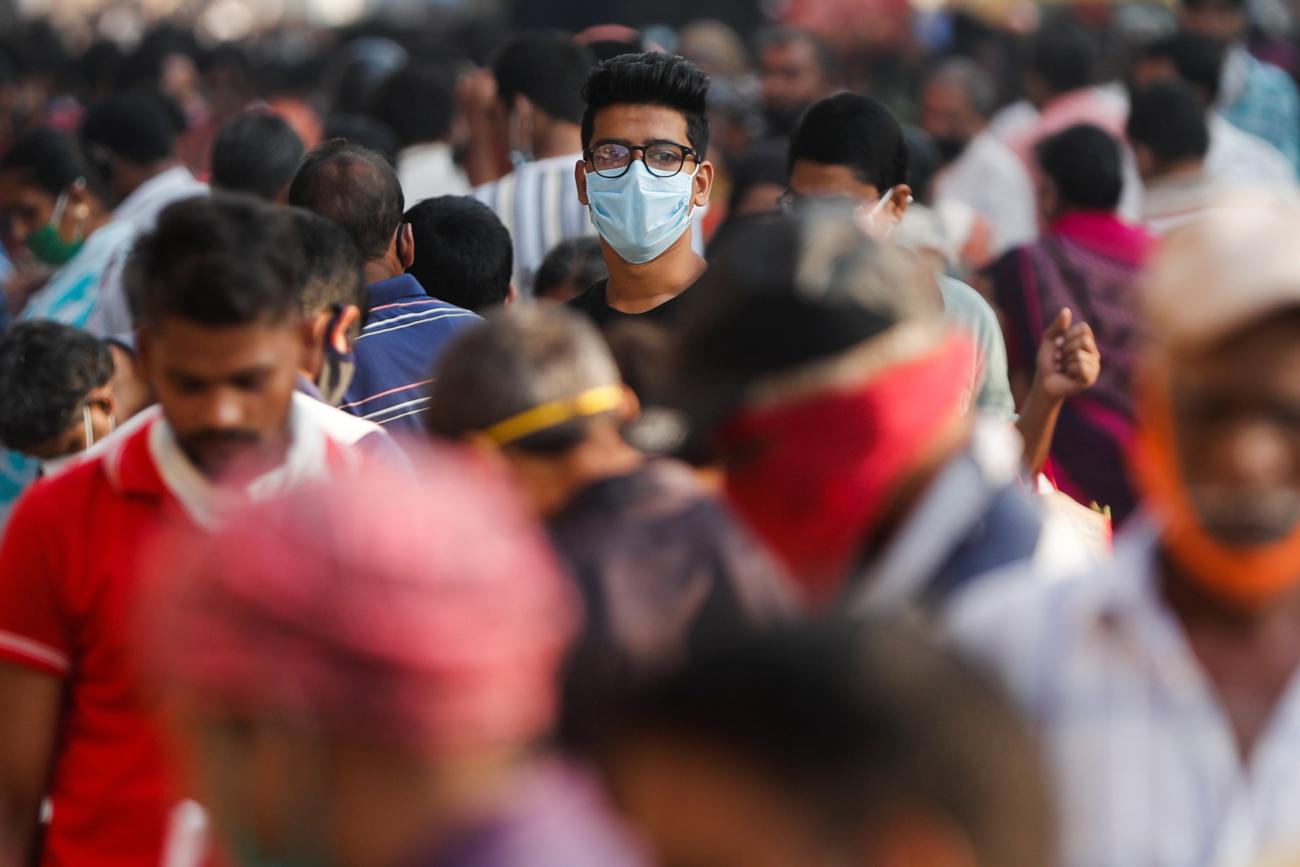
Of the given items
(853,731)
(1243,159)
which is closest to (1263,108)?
(1243,159)

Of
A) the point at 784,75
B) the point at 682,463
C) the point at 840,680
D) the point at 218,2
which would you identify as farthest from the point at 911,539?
the point at 218,2

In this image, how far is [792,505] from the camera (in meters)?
2.40

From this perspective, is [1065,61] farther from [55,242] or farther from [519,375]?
[519,375]

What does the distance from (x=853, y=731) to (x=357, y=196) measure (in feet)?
11.1

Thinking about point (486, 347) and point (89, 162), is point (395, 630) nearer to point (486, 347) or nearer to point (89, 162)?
point (486, 347)

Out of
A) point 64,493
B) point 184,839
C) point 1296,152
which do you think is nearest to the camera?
point 184,839

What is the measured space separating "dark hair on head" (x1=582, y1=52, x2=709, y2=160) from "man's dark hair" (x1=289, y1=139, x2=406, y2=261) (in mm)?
628

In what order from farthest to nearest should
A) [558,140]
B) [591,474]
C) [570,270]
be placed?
1. [558,140]
2. [570,270]
3. [591,474]

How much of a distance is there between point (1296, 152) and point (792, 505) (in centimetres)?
830

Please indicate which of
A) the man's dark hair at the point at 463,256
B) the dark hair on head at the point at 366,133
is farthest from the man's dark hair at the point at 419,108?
the man's dark hair at the point at 463,256

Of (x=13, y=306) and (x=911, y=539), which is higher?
(x=911, y=539)

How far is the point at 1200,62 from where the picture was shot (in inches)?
370

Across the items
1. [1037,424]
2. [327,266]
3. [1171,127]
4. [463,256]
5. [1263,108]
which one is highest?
[327,266]

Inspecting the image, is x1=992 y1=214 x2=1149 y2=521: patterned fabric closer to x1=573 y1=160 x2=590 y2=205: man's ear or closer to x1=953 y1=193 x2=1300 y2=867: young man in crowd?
x1=573 y1=160 x2=590 y2=205: man's ear
